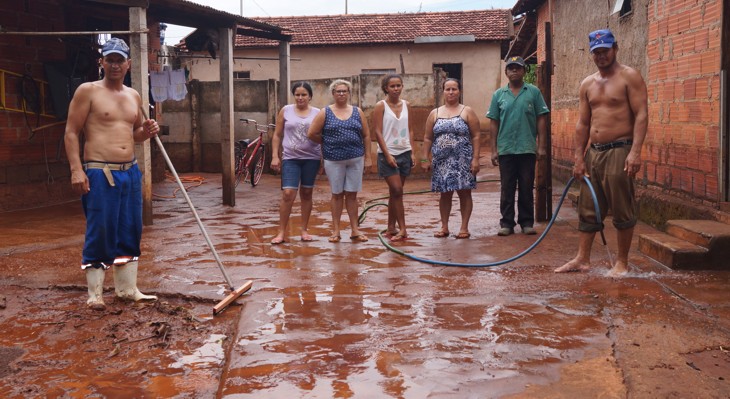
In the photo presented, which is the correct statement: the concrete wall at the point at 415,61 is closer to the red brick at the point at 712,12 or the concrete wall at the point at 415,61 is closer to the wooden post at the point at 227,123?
the wooden post at the point at 227,123

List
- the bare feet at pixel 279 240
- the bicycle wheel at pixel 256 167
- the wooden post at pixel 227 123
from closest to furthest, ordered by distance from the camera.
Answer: the bare feet at pixel 279 240 < the wooden post at pixel 227 123 < the bicycle wheel at pixel 256 167

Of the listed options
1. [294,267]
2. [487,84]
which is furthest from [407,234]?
[487,84]

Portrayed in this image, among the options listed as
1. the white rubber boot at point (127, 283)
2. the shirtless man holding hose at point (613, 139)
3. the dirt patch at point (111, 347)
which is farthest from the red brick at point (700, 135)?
the white rubber boot at point (127, 283)

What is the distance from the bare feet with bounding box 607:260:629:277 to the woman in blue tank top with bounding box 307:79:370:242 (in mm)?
2844

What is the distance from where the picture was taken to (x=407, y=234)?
8.41 m

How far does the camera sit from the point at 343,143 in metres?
7.90

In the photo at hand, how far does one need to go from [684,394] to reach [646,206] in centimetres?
554

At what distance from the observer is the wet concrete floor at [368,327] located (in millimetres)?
3744

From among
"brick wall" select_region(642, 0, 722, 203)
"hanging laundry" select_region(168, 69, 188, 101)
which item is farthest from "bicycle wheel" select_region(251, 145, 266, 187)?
"brick wall" select_region(642, 0, 722, 203)

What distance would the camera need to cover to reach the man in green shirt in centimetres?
819

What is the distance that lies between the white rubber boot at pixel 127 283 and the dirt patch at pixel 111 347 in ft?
0.22

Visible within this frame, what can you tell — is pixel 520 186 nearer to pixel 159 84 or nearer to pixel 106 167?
pixel 106 167

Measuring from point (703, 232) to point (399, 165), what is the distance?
314cm

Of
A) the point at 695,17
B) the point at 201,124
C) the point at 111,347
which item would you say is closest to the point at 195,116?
the point at 201,124
